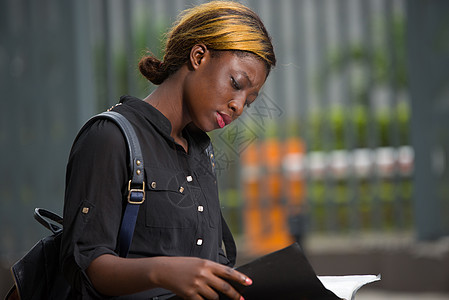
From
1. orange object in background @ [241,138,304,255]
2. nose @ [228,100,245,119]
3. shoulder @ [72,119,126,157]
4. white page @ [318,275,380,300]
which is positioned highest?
nose @ [228,100,245,119]

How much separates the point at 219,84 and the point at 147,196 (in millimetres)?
354

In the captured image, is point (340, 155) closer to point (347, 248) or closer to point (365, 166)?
point (365, 166)

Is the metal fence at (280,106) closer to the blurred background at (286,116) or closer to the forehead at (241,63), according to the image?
the blurred background at (286,116)

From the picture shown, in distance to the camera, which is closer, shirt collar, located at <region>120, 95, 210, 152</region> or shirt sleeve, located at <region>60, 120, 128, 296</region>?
shirt sleeve, located at <region>60, 120, 128, 296</region>

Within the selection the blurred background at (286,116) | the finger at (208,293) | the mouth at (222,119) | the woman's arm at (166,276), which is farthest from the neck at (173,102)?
the blurred background at (286,116)

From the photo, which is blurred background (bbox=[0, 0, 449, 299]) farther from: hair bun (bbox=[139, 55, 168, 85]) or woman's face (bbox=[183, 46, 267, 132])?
woman's face (bbox=[183, 46, 267, 132])

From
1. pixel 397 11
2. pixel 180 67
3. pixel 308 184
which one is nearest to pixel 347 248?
pixel 308 184

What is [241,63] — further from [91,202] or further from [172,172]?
[91,202]

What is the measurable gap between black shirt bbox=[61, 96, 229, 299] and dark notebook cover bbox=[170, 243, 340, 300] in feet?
0.68

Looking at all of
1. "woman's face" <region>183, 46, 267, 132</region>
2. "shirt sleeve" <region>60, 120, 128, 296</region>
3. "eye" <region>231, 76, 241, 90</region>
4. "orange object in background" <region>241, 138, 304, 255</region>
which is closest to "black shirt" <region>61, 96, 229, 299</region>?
"shirt sleeve" <region>60, 120, 128, 296</region>

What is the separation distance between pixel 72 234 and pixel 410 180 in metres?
4.52

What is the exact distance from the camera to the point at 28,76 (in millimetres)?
5770

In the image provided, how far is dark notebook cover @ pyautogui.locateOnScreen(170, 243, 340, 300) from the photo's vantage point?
144cm

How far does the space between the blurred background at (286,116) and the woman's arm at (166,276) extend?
4135mm
